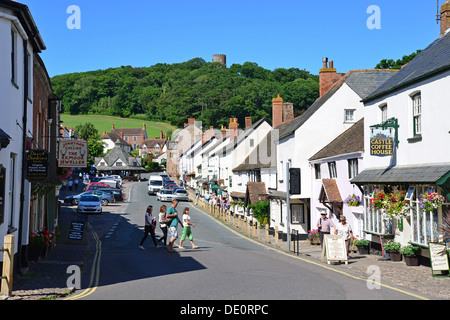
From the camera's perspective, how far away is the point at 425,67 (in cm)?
1816

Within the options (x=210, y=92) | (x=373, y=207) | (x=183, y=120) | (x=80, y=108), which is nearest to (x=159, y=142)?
(x=183, y=120)

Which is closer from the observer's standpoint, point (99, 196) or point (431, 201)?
point (431, 201)

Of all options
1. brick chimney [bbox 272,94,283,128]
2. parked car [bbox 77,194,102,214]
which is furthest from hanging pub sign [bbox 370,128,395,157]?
parked car [bbox 77,194,102,214]

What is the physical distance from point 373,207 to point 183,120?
146 metres

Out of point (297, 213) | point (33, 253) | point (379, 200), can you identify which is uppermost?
point (379, 200)

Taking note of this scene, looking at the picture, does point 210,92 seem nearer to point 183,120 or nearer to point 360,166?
point 183,120

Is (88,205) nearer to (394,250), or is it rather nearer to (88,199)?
(88,199)

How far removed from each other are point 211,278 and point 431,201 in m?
7.34

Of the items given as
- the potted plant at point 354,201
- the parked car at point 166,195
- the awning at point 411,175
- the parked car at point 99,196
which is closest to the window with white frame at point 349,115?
the potted plant at point 354,201

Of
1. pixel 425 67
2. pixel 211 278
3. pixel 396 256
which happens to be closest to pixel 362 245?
pixel 396 256

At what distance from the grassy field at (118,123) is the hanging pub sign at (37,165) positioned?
A: 155 meters

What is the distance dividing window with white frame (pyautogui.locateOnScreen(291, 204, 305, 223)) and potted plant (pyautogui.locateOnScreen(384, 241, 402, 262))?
13.6 metres

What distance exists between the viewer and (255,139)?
171 feet

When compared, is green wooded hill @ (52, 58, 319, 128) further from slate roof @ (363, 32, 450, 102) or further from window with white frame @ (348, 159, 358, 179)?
slate roof @ (363, 32, 450, 102)
